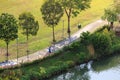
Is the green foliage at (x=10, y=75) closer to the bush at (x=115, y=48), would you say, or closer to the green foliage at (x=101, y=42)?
the green foliage at (x=101, y=42)

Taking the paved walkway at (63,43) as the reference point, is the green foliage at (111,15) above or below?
above

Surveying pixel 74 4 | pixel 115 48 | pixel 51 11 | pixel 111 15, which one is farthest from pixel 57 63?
pixel 111 15

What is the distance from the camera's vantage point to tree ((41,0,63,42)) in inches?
4024

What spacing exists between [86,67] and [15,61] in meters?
17.7

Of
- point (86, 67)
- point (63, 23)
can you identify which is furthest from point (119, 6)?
point (86, 67)

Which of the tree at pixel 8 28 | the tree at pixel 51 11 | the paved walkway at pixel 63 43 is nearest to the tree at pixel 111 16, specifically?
the paved walkway at pixel 63 43

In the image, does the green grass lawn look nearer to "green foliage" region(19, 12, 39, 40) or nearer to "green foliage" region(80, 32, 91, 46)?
"green foliage" region(19, 12, 39, 40)

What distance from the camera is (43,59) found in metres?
96.4

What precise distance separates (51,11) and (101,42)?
14.3 metres

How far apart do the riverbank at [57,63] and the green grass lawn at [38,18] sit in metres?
5.81

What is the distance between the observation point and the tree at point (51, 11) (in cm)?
10220

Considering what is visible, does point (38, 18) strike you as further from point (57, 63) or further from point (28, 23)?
point (57, 63)

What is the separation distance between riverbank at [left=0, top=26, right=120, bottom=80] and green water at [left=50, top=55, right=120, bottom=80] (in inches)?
47.9

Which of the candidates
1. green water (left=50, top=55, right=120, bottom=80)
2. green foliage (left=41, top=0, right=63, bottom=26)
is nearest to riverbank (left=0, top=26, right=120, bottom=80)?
green water (left=50, top=55, right=120, bottom=80)
